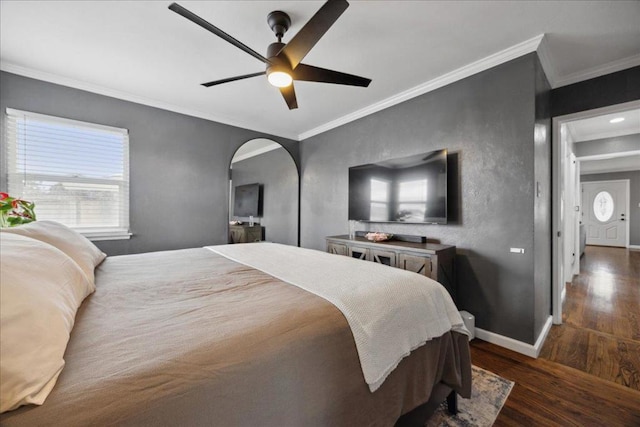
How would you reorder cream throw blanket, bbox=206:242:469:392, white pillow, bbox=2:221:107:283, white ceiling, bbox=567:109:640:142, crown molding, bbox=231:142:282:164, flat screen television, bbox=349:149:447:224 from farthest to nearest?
crown molding, bbox=231:142:282:164, white ceiling, bbox=567:109:640:142, flat screen television, bbox=349:149:447:224, white pillow, bbox=2:221:107:283, cream throw blanket, bbox=206:242:469:392

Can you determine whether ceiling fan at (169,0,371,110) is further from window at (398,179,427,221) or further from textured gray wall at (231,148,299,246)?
textured gray wall at (231,148,299,246)

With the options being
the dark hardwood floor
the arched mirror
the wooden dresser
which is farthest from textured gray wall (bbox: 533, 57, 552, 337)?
the arched mirror

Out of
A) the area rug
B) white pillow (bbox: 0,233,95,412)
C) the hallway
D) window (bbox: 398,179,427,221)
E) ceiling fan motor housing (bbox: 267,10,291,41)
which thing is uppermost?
ceiling fan motor housing (bbox: 267,10,291,41)

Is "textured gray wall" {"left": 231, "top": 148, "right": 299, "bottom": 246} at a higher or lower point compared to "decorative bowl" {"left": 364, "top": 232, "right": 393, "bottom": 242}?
higher

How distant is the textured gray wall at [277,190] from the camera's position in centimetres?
496

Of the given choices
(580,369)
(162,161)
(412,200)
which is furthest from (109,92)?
(580,369)

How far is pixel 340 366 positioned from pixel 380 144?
304 centimetres

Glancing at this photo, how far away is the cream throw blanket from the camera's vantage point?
1.09m

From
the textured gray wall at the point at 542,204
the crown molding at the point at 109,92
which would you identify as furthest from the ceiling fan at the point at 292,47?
the crown molding at the point at 109,92

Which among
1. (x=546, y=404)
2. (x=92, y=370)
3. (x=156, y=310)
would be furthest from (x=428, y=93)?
(x=92, y=370)

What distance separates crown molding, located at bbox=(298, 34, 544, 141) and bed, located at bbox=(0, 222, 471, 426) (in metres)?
2.44

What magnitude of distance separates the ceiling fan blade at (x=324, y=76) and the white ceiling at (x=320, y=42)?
1.23ft

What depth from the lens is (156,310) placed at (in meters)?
1.07

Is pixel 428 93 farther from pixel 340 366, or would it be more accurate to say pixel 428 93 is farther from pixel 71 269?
pixel 71 269
